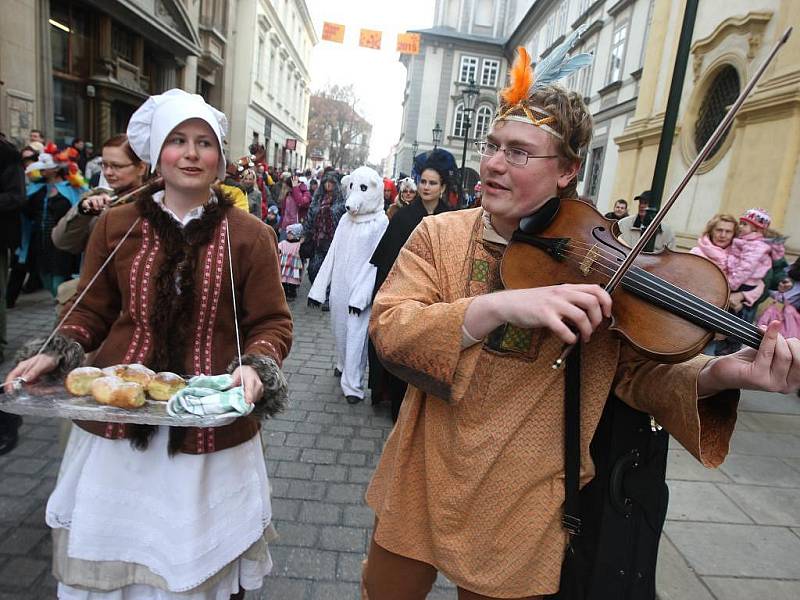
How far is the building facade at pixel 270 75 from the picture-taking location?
22875mm

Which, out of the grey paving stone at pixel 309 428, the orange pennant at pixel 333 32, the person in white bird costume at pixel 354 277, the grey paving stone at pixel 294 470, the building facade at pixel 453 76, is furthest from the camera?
the building facade at pixel 453 76

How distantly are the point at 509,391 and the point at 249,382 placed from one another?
2.41ft

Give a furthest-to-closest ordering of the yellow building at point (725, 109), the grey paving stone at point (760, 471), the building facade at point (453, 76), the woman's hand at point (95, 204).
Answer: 1. the building facade at point (453, 76)
2. the yellow building at point (725, 109)
3. the grey paving stone at point (760, 471)
4. the woman's hand at point (95, 204)

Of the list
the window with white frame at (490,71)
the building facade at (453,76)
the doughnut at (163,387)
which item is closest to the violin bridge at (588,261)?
the doughnut at (163,387)

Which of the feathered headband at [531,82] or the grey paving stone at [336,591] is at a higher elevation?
the feathered headband at [531,82]

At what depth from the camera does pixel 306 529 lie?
2889 mm

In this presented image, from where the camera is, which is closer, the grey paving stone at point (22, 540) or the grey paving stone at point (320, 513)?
the grey paving stone at point (22, 540)

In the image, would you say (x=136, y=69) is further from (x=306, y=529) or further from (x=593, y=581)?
(x=593, y=581)

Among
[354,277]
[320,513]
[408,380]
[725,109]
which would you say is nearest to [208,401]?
[408,380]

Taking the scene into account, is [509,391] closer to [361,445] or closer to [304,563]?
[304,563]

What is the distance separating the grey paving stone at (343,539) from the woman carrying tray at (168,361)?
3.12ft

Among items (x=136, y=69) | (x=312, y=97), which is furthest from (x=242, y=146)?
(x=312, y=97)

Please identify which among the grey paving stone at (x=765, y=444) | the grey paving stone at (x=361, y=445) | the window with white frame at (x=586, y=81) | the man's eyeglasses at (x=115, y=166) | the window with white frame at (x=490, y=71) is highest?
the window with white frame at (x=490, y=71)

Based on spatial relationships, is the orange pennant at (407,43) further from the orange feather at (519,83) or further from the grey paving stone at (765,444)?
the orange feather at (519,83)
